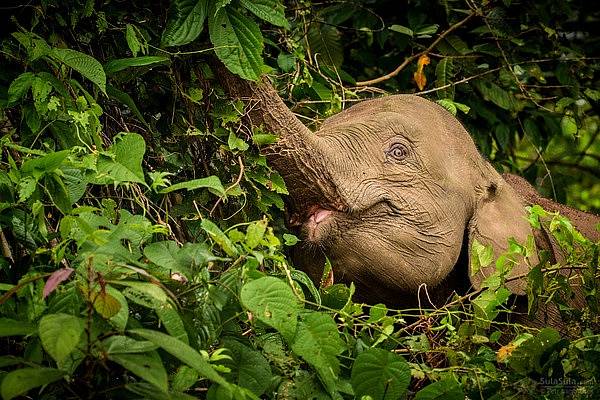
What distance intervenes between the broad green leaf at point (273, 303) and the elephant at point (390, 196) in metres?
1.13

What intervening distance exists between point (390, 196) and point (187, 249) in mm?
1450

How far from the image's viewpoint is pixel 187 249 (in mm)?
2822

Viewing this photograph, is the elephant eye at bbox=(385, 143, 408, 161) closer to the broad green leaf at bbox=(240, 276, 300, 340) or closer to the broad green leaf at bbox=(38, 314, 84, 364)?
the broad green leaf at bbox=(240, 276, 300, 340)

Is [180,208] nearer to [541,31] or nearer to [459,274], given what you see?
[459,274]

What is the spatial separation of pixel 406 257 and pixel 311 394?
4.05 feet

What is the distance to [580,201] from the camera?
769 cm

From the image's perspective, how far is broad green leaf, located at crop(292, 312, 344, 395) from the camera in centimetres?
290

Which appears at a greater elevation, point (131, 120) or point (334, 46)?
point (131, 120)

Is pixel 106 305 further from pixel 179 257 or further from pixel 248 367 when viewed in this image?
pixel 248 367

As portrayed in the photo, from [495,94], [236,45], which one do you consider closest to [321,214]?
[236,45]

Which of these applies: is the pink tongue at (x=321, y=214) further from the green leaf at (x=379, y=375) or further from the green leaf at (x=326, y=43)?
the green leaf at (x=326, y=43)

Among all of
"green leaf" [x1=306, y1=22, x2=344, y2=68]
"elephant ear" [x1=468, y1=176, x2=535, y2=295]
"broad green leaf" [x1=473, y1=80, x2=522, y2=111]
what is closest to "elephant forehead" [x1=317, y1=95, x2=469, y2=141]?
"elephant ear" [x1=468, y1=176, x2=535, y2=295]

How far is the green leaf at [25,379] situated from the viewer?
231 cm

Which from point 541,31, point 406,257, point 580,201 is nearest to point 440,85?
point 541,31
